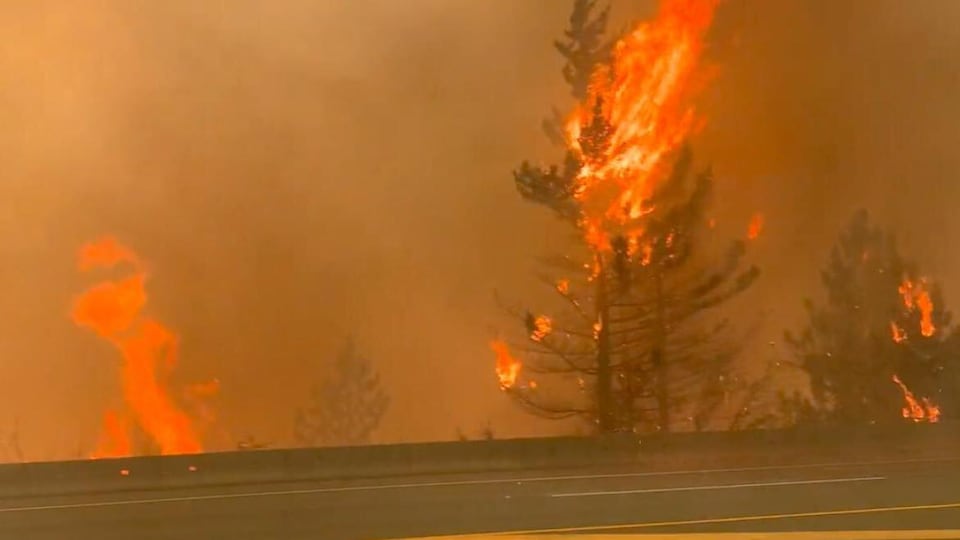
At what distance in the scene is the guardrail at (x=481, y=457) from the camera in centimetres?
846

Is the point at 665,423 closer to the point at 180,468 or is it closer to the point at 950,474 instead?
the point at 950,474

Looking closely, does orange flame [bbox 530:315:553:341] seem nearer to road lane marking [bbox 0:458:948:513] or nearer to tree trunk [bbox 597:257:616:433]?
tree trunk [bbox 597:257:616:433]

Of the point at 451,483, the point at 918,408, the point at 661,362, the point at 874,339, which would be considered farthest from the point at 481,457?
the point at 874,339

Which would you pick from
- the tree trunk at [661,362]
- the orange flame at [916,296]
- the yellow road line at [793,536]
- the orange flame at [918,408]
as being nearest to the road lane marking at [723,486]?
the yellow road line at [793,536]

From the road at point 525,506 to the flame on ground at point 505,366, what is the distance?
9.19 meters

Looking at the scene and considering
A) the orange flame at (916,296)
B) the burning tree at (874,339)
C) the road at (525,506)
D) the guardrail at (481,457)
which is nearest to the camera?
the road at (525,506)

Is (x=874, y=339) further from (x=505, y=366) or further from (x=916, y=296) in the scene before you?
(x=505, y=366)

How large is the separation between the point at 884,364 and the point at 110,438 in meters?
14.7

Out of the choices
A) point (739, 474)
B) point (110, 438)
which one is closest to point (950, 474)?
point (739, 474)

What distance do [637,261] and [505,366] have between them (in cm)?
316

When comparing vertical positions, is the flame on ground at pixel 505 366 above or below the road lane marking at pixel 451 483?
above

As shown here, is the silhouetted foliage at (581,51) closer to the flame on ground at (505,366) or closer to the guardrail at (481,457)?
the flame on ground at (505,366)

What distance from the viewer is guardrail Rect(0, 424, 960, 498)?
8.46m

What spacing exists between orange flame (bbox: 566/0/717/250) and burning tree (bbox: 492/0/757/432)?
22 millimetres
